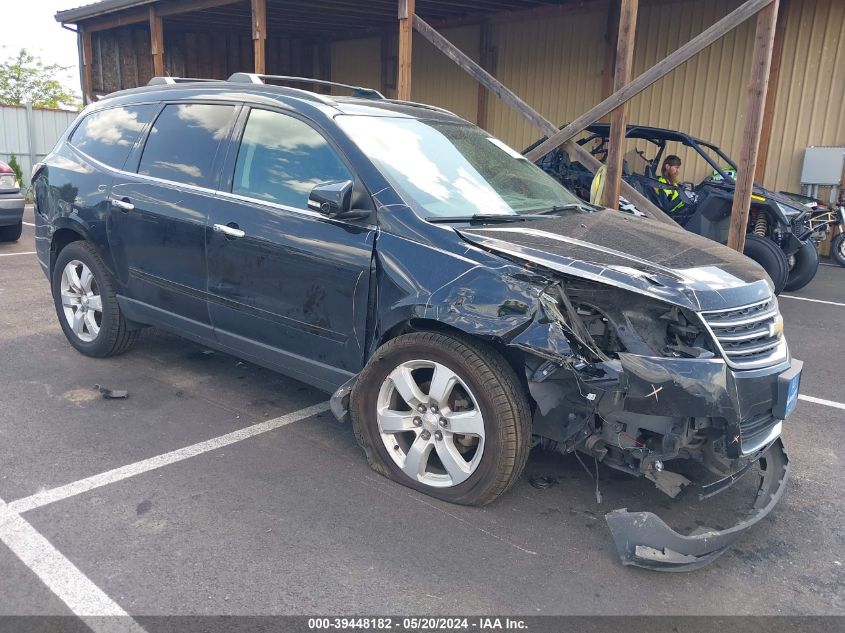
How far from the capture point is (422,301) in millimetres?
3248

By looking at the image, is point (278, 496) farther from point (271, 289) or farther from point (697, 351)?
point (697, 351)

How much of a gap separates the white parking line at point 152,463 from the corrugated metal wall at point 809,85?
A: 32.4 feet

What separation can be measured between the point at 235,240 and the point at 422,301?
131 cm

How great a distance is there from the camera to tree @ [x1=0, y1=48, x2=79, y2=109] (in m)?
40.8

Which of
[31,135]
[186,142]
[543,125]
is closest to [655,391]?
[186,142]

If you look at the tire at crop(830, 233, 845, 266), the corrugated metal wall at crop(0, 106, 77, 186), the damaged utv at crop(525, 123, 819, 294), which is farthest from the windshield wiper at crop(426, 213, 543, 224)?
the corrugated metal wall at crop(0, 106, 77, 186)

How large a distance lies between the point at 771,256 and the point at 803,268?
2.59ft

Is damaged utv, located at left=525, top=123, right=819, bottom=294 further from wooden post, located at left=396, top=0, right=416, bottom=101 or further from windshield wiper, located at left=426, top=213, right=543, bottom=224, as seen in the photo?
windshield wiper, located at left=426, top=213, right=543, bottom=224

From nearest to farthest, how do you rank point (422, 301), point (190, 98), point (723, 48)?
point (422, 301), point (190, 98), point (723, 48)

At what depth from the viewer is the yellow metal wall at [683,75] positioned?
10.9m

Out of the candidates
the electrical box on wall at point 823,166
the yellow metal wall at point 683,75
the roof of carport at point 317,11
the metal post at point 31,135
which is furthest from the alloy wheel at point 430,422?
the metal post at point 31,135

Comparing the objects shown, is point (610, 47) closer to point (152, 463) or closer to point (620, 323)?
point (620, 323)

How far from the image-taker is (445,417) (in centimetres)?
327

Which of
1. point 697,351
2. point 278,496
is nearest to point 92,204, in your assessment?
point 278,496
